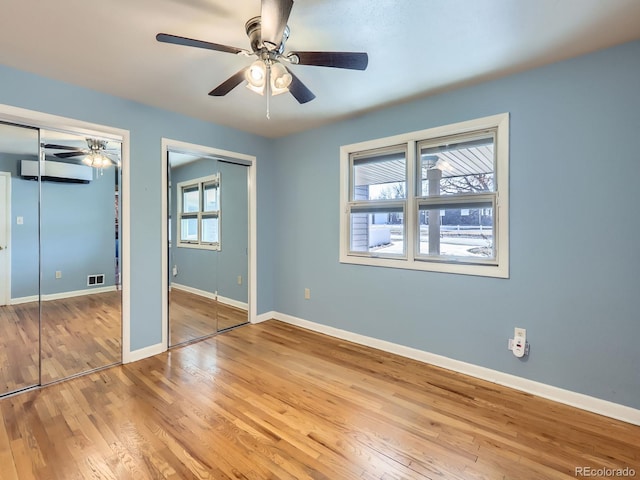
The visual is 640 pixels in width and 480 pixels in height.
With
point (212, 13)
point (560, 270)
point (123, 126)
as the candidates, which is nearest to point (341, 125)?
point (212, 13)

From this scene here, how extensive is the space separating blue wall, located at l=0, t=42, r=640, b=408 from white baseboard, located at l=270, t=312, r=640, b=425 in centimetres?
5

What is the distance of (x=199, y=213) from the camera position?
12.1ft

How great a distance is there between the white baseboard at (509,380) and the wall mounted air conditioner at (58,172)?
295cm

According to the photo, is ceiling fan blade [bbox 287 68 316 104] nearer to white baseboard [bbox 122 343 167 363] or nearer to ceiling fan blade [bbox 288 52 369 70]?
ceiling fan blade [bbox 288 52 369 70]

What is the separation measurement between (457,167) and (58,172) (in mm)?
3570

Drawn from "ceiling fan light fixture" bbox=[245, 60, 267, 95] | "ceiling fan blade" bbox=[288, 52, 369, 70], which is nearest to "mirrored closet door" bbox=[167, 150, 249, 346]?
"ceiling fan light fixture" bbox=[245, 60, 267, 95]

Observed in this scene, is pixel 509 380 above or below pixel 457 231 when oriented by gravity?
below

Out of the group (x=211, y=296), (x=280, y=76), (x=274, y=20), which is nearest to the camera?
(x=274, y=20)

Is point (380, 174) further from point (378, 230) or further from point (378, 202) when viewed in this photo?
point (378, 230)

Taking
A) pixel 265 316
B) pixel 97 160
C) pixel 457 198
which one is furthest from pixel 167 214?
pixel 457 198

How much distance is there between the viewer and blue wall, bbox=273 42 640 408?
2.01 metres

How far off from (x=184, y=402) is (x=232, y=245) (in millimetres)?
2054

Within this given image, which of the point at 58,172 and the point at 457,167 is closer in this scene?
the point at 58,172

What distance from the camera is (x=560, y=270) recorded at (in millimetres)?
2236
